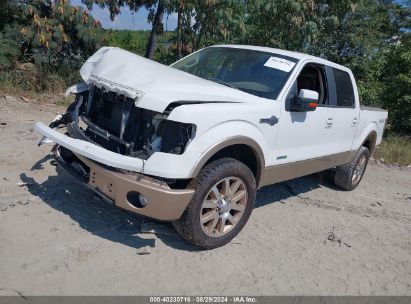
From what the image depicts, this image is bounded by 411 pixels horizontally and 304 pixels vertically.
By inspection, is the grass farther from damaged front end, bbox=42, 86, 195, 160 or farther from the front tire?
damaged front end, bbox=42, 86, 195, 160

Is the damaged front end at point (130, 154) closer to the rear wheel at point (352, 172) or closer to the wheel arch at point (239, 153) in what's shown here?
the wheel arch at point (239, 153)

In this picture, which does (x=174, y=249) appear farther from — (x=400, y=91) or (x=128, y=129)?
(x=400, y=91)

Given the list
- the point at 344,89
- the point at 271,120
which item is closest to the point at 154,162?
the point at 271,120

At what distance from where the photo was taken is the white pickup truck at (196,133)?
3.59 m

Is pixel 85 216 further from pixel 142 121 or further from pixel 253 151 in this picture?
pixel 253 151

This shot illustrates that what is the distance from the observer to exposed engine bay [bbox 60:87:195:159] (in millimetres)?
3736

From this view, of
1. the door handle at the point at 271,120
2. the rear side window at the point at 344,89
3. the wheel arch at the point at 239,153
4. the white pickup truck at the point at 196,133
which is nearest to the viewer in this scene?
the white pickup truck at the point at 196,133

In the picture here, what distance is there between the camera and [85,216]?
4484mm

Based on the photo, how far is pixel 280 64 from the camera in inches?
191

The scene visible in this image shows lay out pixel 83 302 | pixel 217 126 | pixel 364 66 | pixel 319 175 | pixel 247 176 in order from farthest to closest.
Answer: pixel 364 66
pixel 319 175
pixel 247 176
pixel 217 126
pixel 83 302

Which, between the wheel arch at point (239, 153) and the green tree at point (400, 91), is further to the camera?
the green tree at point (400, 91)

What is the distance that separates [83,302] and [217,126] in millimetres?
1738

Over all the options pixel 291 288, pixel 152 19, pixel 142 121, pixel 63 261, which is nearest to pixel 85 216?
pixel 63 261

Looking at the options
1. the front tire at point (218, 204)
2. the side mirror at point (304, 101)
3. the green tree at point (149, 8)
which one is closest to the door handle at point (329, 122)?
the side mirror at point (304, 101)
